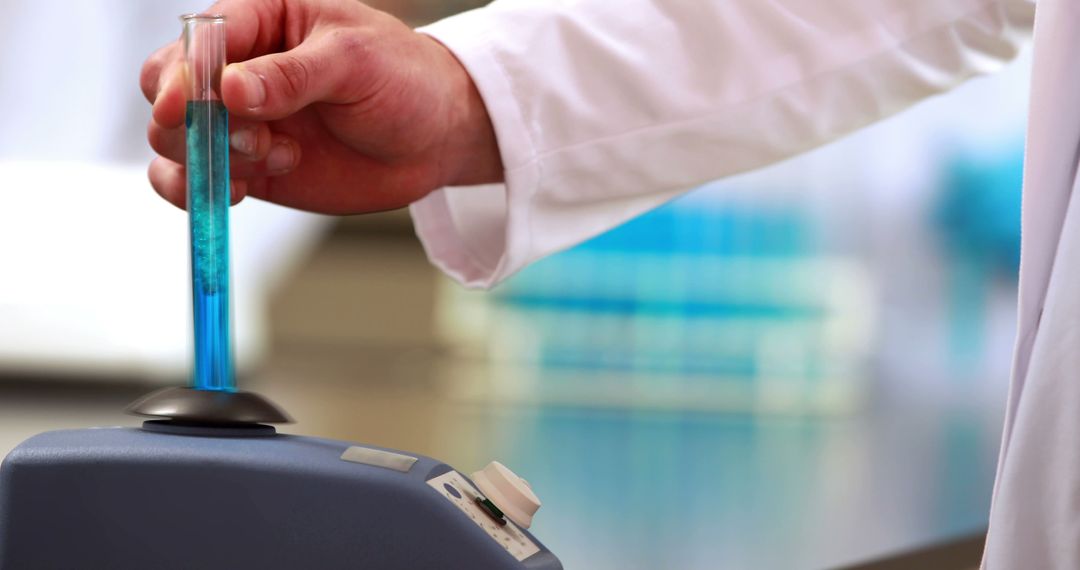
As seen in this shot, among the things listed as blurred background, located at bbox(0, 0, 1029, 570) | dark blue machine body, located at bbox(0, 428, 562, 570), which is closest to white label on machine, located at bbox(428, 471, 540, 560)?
dark blue machine body, located at bbox(0, 428, 562, 570)

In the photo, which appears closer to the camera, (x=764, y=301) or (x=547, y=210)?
(x=547, y=210)

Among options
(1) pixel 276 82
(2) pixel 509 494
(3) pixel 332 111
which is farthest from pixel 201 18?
(2) pixel 509 494

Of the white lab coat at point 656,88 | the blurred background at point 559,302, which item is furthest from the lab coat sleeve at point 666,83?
the blurred background at point 559,302

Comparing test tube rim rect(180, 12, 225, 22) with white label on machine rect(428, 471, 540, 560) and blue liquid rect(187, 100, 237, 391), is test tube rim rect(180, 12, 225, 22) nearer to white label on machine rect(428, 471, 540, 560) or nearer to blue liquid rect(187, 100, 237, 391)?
blue liquid rect(187, 100, 237, 391)

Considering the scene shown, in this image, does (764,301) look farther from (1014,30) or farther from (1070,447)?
(1070,447)

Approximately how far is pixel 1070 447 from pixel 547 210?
415 mm

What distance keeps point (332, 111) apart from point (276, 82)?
5.2 inches

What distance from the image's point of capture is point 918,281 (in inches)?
146

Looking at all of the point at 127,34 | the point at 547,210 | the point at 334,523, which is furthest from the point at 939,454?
the point at 127,34

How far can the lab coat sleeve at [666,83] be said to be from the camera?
0.83 m

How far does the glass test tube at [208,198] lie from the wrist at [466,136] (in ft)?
0.65

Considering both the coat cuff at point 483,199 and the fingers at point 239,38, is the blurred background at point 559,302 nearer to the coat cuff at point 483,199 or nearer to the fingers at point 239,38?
the coat cuff at point 483,199

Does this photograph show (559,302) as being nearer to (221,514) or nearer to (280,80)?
(280,80)

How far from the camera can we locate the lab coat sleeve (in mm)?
833
